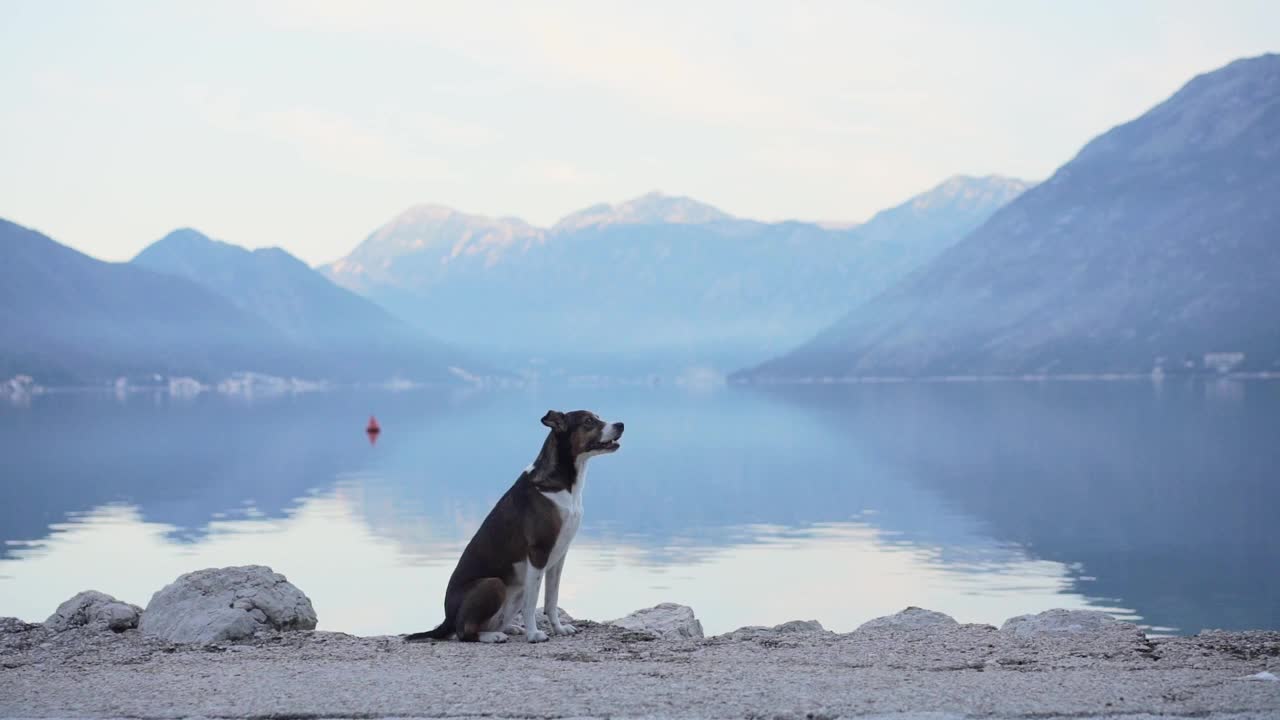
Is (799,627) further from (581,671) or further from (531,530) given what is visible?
(581,671)

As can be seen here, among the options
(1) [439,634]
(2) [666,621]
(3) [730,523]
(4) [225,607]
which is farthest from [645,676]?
(3) [730,523]


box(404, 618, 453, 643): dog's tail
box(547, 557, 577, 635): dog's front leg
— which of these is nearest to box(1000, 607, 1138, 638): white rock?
box(547, 557, 577, 635): dog's front leg

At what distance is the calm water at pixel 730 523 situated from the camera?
35219 millimetres

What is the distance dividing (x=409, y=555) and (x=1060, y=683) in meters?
32.7

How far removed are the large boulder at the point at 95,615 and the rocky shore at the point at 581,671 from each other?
25mm

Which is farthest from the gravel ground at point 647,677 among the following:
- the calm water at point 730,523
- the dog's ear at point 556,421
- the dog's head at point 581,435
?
the calm water at point 730,523

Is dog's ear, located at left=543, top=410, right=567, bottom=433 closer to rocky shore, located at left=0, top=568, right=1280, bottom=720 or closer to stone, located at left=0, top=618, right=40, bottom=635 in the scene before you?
rocky shore, located at left=0, top=568, right=1280, bottom=720

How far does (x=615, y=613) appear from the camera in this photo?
3209 cm

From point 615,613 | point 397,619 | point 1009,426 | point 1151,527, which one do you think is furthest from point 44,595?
point 1009,426

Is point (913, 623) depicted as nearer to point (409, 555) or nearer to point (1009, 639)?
point (1009, 639)

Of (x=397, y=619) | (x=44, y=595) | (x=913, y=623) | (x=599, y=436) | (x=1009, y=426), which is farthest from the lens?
(x=1009, y=426)

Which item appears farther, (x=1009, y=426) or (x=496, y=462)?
(x=1009, y=426)

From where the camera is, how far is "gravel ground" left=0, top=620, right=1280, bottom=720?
10570 mm

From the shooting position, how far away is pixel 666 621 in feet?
62.2
